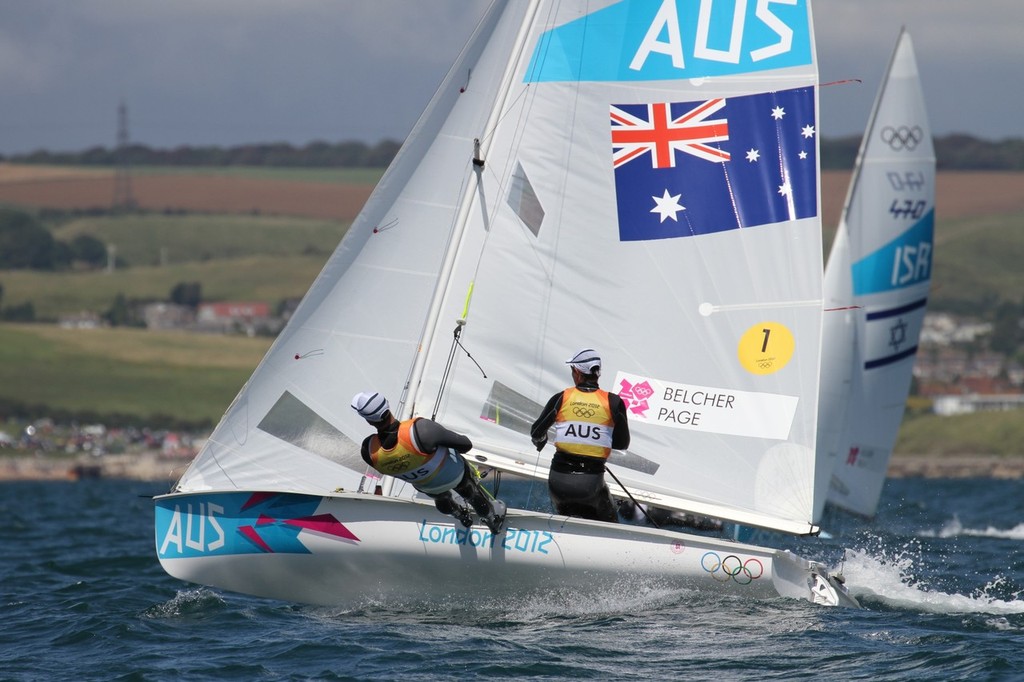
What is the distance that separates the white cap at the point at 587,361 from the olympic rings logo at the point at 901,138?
461 inches

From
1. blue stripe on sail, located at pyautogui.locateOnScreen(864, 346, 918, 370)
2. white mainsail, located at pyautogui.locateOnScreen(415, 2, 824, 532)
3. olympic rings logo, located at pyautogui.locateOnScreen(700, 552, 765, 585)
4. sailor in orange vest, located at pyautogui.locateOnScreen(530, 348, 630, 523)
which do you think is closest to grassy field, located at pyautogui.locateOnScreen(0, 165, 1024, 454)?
blue stripe on sail, located at pyautogui.locateOnScreen(864, 346, 918, 370)

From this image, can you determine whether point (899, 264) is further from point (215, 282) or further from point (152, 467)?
point (215, 282)

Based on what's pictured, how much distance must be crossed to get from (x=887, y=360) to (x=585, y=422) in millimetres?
11341

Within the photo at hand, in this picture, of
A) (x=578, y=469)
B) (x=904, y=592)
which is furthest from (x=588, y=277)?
(x=904, y=592)

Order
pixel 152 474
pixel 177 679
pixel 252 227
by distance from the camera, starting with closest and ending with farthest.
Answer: pixel 177 679 < pixel 152 474 < pixel 252 227

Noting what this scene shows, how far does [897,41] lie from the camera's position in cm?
2120

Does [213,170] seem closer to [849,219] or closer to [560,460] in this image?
[849,219]

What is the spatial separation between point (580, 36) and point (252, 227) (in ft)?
395

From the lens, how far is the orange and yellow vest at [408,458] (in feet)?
32.5

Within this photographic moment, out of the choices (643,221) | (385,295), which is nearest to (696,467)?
(643,221)

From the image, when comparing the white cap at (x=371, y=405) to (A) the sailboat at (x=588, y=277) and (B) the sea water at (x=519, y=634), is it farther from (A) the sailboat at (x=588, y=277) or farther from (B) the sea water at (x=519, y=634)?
(B) the sea water at (x=519, y=634)

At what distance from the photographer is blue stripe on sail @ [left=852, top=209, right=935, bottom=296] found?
20250 mm

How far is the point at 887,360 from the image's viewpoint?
67.4ft

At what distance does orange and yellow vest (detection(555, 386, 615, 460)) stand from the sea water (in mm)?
1023
